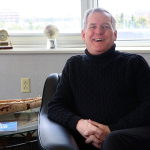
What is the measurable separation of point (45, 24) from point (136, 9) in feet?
2.63

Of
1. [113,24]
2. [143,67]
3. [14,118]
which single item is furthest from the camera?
[14,118]

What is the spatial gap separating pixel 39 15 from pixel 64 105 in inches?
52.1

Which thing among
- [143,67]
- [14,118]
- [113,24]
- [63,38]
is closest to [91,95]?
[143,67]

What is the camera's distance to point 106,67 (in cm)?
165

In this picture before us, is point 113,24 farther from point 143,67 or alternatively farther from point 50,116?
point 50,116

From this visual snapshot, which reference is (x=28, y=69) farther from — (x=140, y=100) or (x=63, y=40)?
(x=140, y=100)

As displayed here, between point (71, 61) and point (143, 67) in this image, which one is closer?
point (143, 67)

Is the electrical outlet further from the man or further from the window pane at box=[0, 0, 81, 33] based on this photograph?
the man

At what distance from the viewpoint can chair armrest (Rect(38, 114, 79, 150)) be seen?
1.28 m

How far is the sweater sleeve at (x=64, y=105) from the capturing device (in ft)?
5.16

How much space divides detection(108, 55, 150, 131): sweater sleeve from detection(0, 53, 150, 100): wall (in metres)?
0.94

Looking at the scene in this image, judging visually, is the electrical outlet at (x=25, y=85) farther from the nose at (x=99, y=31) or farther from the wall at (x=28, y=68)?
the nose at (x=99, y=31)

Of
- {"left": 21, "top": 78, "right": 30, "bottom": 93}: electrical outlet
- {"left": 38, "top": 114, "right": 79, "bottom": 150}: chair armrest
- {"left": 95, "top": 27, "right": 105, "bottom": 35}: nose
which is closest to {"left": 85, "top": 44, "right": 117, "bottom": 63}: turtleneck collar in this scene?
{"left": 95, "top": 27, "right": 105, "bottom": 35}: nose

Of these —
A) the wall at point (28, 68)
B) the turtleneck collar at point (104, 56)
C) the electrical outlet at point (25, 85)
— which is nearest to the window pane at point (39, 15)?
the wall at point (28, 68)
